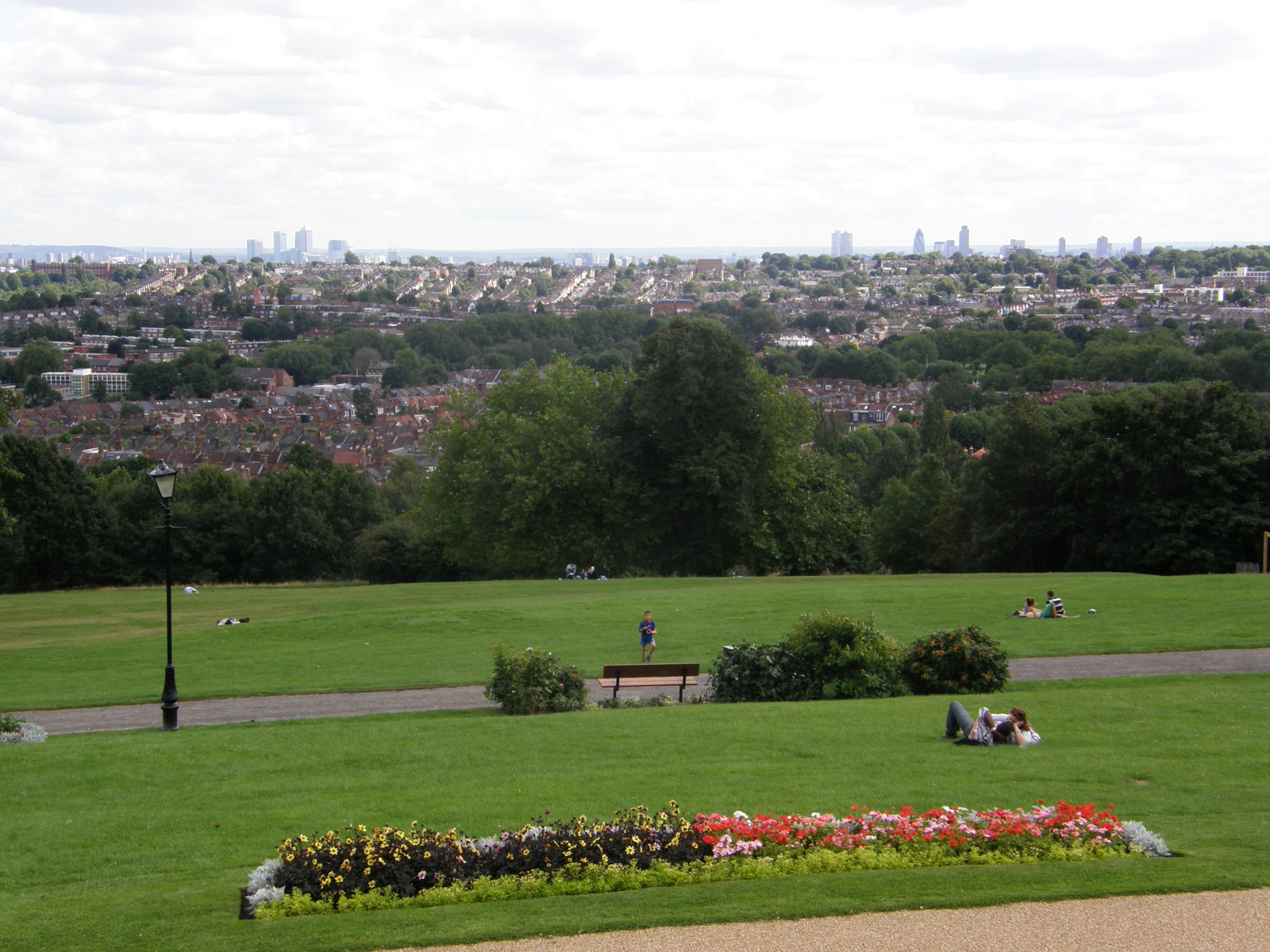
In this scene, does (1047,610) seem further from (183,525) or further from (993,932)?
(183,525)

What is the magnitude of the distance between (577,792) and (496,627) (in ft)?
41.3

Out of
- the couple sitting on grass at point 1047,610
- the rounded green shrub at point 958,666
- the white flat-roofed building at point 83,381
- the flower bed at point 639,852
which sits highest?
the flower bed at point 639,852

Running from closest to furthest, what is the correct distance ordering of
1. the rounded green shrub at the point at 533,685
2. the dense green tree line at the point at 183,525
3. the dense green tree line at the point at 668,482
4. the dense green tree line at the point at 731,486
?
the rounded green shrub at the point at 533,685 → the dense green tree line at the point at 731,486 → the dense green tree line at the point at 668,482 → the dense green tree line at the point at 183,525

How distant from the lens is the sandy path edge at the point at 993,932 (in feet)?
24.2

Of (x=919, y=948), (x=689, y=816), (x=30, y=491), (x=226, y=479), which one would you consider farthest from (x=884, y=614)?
(x=226, y=479)

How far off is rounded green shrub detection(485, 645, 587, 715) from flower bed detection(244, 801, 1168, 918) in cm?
580

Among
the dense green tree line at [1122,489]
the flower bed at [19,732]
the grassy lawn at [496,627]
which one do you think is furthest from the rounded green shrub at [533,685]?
the dense green tree line at [1122,489]

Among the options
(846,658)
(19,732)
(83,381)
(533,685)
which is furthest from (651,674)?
(83,381)

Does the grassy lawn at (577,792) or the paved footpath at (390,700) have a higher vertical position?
the grassy lawn at (577,792)

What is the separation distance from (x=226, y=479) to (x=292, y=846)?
5074 centimetres

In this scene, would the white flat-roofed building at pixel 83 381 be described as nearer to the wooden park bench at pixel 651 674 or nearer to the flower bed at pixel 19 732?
the flower bed at pixel 19 732

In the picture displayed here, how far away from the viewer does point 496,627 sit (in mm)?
23141

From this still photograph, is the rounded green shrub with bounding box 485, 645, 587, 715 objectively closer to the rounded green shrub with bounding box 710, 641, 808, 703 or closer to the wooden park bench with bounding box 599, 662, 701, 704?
the wooden park bench with bounding box 599, 662, 701, 704

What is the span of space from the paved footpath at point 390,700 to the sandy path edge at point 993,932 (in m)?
8.98
